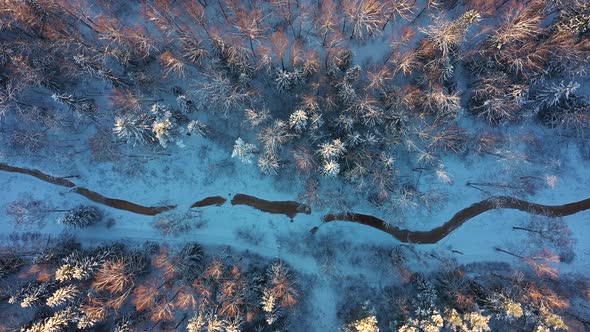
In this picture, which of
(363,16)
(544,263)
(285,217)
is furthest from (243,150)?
(544,263)

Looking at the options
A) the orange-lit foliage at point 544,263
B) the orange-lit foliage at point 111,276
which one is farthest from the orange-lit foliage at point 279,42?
the orange-lit foliage at point 544,263

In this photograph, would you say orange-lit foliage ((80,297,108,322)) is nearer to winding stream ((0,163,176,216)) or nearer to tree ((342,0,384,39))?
winding stream ((0,163,176,216))

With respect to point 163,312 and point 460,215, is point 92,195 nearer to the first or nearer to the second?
point 163,312

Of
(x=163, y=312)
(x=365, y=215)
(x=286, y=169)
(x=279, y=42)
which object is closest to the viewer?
(x=163, y=312)

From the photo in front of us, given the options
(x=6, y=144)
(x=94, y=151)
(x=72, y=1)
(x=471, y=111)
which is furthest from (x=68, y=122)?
(x=471, y=111)

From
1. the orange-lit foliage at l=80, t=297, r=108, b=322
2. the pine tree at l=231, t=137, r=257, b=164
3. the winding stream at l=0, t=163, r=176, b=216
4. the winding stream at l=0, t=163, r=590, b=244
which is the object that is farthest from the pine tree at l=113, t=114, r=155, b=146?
the orange-lit foliage at l=80, t=297, r=108, b=322

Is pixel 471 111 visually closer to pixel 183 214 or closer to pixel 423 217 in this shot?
pixel 423 217
